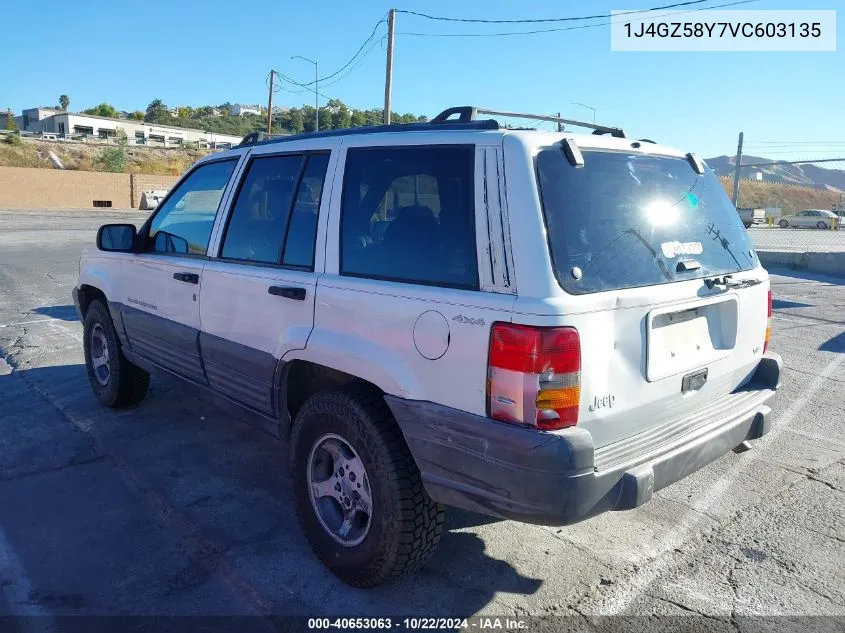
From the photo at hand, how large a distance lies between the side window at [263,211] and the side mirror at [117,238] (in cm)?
121

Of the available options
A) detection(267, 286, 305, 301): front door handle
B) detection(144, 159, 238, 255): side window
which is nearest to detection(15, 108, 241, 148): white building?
detection(144, 159, 238, 255): side window

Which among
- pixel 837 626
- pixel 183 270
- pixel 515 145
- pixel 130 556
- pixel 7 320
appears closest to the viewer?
pixel 515 145

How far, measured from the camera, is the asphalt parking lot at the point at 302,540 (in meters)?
2.87

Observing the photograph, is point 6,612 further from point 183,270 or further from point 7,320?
point 7,320

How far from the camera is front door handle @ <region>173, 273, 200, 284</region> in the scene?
157 inches

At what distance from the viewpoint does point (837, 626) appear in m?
→ 2.72

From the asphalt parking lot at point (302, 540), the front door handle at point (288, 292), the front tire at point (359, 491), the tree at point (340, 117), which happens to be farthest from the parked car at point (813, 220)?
the front tire at point (359, 491)

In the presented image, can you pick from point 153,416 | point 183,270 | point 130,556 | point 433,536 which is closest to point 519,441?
point 433,536

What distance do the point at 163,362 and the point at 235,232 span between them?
1.20m

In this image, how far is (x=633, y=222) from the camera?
278 cm

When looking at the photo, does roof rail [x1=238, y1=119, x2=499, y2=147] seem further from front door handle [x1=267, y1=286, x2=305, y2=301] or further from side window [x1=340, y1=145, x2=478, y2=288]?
front door handle [x1=267, y1=286, x2=305, y2=301]

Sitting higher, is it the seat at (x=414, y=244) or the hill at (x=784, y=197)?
the hill at (x=784, y=197)

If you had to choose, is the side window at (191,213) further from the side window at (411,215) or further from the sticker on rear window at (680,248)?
the sticker on rear window at (680,248)

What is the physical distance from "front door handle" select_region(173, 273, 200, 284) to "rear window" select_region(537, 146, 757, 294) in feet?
7.71
